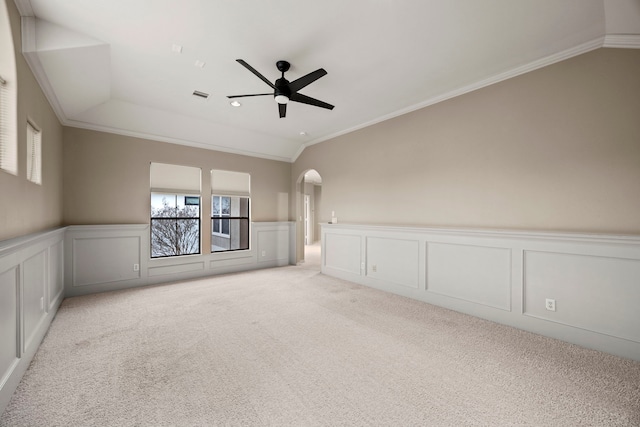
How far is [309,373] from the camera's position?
212 centimetres

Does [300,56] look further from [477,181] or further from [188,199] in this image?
[188,199]

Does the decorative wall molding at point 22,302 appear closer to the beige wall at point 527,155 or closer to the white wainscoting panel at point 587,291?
the beige wall at point 527,155

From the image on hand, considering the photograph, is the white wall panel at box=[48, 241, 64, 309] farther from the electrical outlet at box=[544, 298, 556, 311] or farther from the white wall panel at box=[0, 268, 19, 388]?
the electrical outlet at box=[544, 298, 556, 311]

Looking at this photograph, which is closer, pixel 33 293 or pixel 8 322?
pixel 8 322

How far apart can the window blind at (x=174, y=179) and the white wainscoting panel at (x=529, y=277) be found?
3.70 metres

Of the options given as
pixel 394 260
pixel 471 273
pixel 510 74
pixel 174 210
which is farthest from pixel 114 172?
pixel 510 74

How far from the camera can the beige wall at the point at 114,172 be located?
4.14 m

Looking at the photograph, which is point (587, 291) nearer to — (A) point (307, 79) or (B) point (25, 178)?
(A) point (307, 79)

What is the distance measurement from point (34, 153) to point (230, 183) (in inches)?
125

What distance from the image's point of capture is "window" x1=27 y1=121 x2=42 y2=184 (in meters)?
2.69

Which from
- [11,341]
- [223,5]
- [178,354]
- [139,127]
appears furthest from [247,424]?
[139,127]

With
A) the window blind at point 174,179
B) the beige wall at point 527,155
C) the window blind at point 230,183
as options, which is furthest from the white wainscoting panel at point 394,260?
the window blind at point 174,179

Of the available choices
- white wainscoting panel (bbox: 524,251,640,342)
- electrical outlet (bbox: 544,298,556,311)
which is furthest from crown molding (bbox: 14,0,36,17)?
electrical outlet (bbox: 544,298,556,311)

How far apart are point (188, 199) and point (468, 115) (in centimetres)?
499
